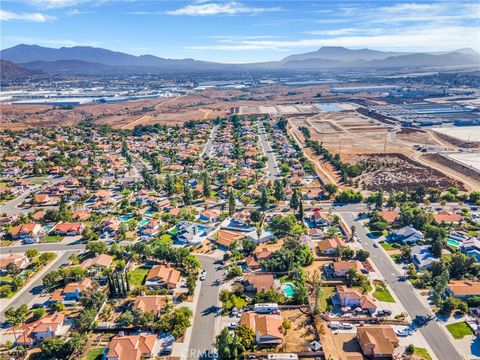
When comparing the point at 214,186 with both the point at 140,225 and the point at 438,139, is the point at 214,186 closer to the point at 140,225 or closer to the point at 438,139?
the point at 140,225

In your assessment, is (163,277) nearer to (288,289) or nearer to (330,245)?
(288,289)

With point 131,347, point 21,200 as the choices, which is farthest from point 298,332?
point 21,200

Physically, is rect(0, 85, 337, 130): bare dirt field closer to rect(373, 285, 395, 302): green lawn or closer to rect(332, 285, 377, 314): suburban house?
rect(373, 285, 395, 302): green lawn

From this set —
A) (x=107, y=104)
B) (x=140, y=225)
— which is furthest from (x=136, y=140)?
(x=107, y=104)

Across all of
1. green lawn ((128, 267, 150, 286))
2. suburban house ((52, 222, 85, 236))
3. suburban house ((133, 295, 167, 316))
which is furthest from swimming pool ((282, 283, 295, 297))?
suburban house ((52, 222, 85, 236))

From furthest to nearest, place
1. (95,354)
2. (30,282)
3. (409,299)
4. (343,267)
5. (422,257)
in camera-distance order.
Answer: (422,257)
(30,282)
(343,267)
(409,299)
(95,354)

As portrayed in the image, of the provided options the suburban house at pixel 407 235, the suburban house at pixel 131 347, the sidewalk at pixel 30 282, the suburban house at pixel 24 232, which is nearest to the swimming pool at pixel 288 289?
the suburban house at pixel 131 347

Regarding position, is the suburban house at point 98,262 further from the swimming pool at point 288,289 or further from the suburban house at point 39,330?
the swimming pool at point 288,289
